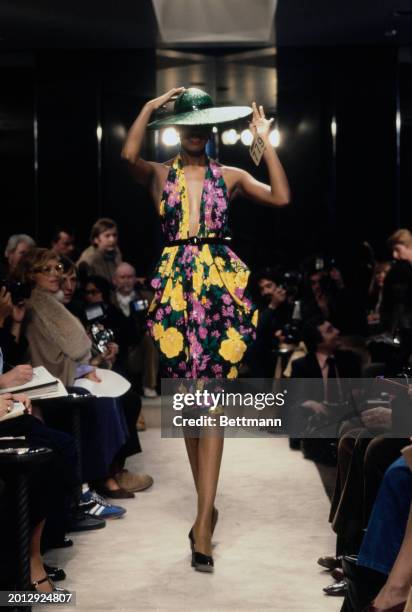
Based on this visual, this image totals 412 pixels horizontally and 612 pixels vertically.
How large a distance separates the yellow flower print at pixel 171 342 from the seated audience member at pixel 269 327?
2.69 m

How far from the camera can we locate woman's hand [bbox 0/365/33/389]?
10.1 ft

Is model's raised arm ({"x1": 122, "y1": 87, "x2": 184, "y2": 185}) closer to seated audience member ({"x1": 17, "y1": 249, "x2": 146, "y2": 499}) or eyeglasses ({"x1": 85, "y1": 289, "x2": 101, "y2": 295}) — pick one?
seated audience member ({"x1": 17, "y1": 249, "x2": 146, "y2": 499})

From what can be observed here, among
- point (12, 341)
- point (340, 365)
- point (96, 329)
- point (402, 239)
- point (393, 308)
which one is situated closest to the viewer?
point (12, 341)

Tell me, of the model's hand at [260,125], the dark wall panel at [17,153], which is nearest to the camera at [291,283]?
the dark wall panel at [17,153]

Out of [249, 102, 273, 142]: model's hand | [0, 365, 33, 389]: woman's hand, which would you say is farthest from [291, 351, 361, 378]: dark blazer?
[0, 365, 33, 389]: woman's hand

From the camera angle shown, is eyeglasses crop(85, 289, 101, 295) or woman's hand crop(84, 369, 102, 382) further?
eyeglasses crop(85, 289, 101, 295)

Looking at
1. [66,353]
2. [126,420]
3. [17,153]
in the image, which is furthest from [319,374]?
[17,153]

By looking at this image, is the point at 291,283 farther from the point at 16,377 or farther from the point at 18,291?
the point at 16,377

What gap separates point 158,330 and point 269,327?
2.81m

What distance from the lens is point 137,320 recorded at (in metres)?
5.91

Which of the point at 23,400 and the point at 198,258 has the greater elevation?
the point at 198,258

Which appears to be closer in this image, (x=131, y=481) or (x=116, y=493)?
(x=116, y=493)

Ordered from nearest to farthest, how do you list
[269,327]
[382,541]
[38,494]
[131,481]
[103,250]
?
1. [382,541]
2. [38,494]
3. [131,481]
4. [269,327]
5. [103,250]

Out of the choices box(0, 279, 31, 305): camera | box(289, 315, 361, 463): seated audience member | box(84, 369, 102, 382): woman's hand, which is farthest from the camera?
box(289, 315, 361, 463): seated audience member
